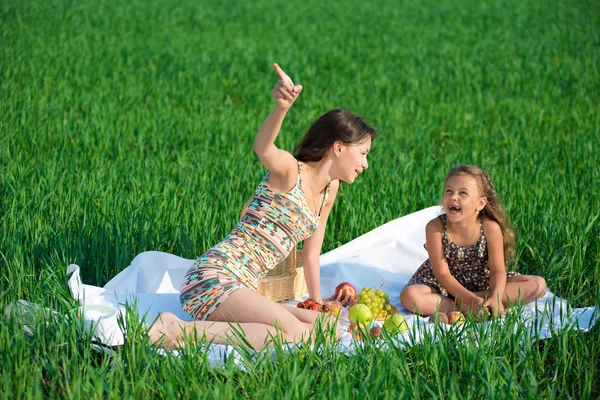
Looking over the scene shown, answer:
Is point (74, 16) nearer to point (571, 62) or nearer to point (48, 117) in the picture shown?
point (48, 117)

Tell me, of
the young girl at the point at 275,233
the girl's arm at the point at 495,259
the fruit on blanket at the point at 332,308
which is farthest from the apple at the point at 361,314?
the girl's arm at the point at 495,259

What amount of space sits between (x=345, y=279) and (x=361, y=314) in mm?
920

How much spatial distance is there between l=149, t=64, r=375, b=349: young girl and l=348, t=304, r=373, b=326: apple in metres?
0.19

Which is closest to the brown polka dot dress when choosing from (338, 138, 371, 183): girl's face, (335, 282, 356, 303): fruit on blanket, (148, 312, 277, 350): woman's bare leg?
(335, 282, 356, 303): fruit on blanket

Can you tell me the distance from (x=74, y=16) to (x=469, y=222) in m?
11.5

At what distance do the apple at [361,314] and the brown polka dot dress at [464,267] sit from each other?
25.4 inches

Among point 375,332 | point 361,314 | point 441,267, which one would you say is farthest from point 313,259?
point 375,332

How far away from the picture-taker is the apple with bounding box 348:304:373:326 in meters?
3.49

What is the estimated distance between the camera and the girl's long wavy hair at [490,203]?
12.8 feet

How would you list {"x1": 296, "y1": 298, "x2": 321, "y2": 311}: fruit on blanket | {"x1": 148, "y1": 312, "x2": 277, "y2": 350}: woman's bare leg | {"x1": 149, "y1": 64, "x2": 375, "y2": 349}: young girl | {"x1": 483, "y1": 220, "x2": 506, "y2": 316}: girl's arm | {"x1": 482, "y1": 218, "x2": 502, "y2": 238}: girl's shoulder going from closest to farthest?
{"x1": 148, "y1": 312, "x2": 277, "y2": 350}: woman's bare leg < {"x1": 149, "y1": 64, "x2": 375, "y2": 349}: young girl < {"x1": 296, "y1": 298, "x2": 321, "y2": 311}: fruit on blanket < {"x1": 483, "y1": 220, "x2": 506, "y2": 316}: girl's arm < {"x1": 482, "y1": 218, "x2": 502, "y2": 238}: girl's shoulder

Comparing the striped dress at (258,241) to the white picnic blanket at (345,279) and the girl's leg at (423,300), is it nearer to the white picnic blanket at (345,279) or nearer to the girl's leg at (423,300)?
the white picnic blanket at (345,279)

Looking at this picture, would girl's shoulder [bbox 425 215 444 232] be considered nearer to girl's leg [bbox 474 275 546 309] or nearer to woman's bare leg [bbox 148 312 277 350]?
girl's leg [bbox 474 275 546 309]

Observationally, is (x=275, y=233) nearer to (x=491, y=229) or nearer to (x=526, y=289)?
(x=491, y=229)

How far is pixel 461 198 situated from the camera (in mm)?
3867
